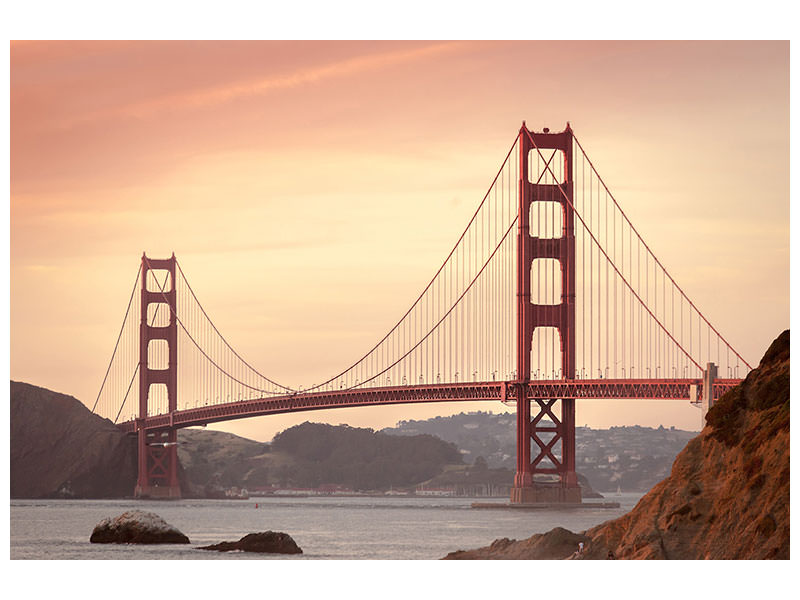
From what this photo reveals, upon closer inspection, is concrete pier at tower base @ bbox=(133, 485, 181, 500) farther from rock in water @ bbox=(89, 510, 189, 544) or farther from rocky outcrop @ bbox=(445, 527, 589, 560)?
rocky outcrop @ bbox=(445, 527, 589, 560)

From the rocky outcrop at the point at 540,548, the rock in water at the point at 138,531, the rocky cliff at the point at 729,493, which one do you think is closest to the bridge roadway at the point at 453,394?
the rocky outcrop at the point at 540,548

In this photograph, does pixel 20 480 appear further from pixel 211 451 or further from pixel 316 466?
pixel 316 466

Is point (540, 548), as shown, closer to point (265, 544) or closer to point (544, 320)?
point (265, 544)

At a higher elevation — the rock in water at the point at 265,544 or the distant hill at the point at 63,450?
the distant hill at the point at 63,450

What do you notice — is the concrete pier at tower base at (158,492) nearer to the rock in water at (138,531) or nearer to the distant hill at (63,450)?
the distant hill at (63,450)
